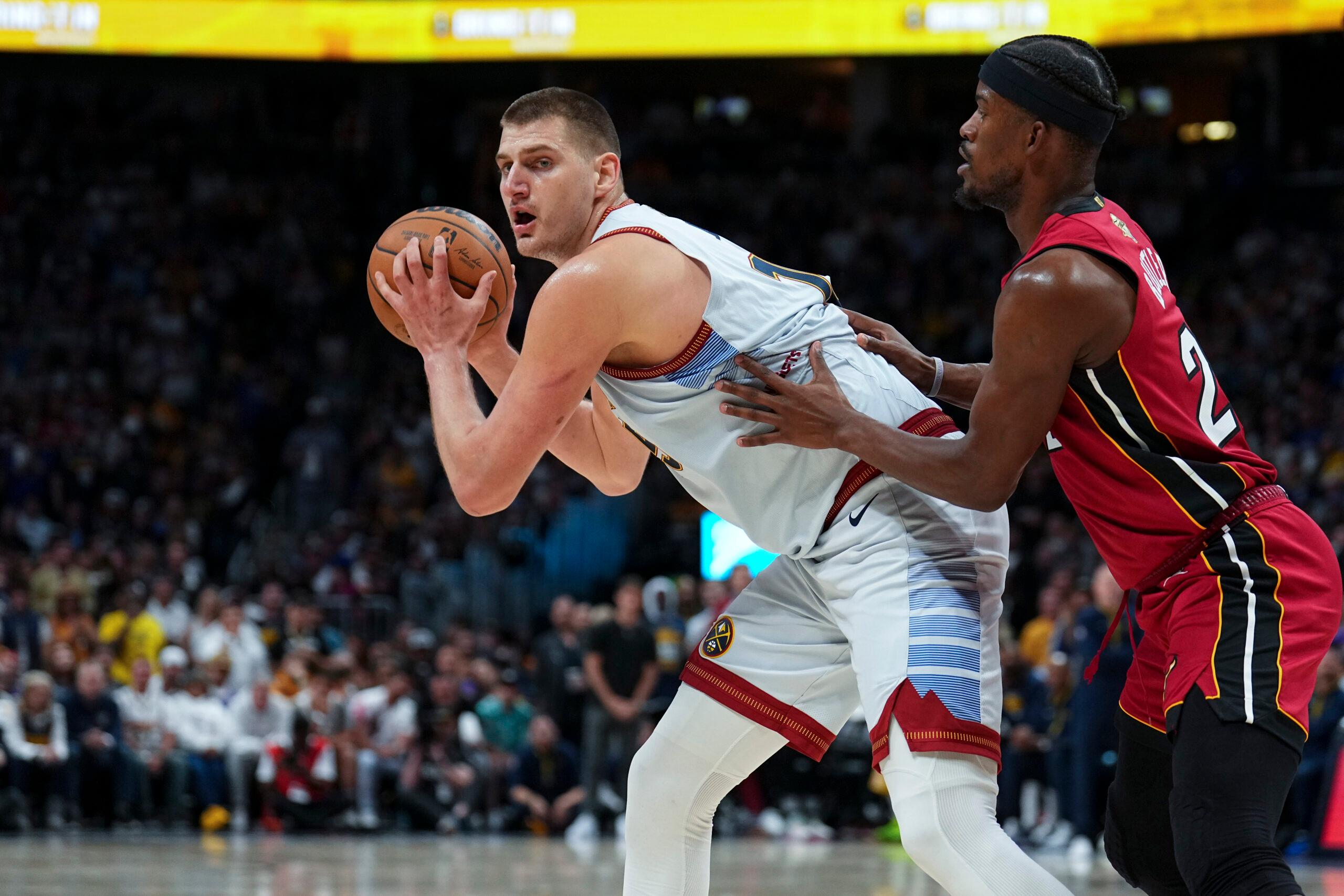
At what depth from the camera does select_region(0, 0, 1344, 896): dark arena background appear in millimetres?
10883

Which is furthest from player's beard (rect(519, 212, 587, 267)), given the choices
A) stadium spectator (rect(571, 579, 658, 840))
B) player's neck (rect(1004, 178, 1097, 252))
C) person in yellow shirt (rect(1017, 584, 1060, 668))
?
person in yellow shirt (rect(1017, 584, 1060, 668))

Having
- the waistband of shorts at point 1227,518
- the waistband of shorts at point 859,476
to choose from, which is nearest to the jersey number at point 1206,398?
the waistband of shorts at point 1227,518

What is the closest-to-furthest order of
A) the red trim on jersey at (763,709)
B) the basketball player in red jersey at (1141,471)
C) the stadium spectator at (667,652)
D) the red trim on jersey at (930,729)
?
the basketball player in red jersey at (1141,471), the red trim on jersey at (930,729), the red trim on jersey at (763,709), the stadium spectator at (667,652)

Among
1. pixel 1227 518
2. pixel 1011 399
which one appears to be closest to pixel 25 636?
pixel 1011 399

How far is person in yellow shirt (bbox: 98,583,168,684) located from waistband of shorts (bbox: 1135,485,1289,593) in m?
11.2

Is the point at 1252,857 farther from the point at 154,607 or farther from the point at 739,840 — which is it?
the point at 154,607

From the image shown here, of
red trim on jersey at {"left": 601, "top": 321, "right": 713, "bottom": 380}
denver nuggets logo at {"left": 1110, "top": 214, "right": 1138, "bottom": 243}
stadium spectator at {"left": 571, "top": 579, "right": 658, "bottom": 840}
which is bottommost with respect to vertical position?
stadium spectator at {"left": 571, "top": 579, "right": 658, "bottom": 840}

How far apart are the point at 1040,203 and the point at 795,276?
0.71 m

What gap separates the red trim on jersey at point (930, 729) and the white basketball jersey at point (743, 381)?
1.49 ft

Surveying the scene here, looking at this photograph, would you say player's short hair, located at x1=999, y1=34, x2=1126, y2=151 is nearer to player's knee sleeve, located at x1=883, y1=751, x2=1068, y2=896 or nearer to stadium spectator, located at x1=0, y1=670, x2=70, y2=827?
player's knee sleeve, located at x1=883, y1=751, x2=1068, y2=896

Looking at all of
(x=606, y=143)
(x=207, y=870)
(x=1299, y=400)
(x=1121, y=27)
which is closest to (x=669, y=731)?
(x=606, y=143)

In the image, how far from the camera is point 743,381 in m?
3.52

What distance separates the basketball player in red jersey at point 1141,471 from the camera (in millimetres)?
2855

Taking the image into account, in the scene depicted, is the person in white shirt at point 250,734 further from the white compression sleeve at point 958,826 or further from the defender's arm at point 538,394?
the white compression sleeve at point 958,826
